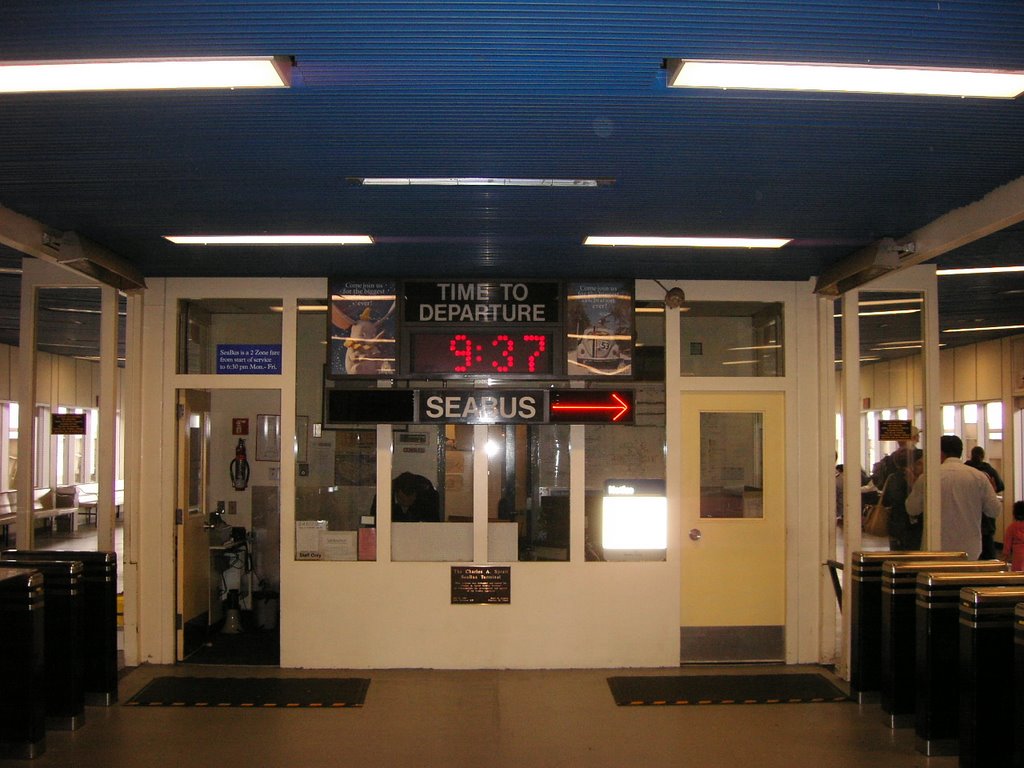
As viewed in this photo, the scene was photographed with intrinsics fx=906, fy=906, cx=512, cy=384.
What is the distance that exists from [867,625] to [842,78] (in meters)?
4.33

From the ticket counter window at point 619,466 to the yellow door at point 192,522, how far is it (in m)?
3.43

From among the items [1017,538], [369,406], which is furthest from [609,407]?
[1017,538]

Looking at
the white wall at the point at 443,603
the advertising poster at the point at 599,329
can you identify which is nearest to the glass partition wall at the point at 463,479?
the white wall at the point at 443,603

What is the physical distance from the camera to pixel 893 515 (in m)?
8.50

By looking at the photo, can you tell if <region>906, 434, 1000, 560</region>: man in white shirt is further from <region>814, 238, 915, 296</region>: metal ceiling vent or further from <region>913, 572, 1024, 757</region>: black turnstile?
<region>913, 572, 1024, 757</region>: black turnstile

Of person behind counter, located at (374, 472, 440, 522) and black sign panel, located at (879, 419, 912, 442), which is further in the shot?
person behind counter, located at (374, 472, 440, 522)

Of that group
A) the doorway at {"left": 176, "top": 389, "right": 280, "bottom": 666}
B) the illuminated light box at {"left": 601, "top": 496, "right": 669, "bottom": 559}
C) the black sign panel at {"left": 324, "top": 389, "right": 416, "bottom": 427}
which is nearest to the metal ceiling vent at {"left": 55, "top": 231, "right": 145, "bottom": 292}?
the doorway at {"left": 176, "top": 389, "right": 280, "bottom": 666}

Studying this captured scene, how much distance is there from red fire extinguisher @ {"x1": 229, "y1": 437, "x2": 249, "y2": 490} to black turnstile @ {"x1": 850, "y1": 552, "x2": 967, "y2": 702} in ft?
19.4

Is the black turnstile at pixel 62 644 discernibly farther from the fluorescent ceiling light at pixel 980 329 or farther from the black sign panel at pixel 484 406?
the fluorescent ceiling light at pixel 980 329

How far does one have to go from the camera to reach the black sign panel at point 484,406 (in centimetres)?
727

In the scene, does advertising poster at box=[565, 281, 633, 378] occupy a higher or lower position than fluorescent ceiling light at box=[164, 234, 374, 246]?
lower

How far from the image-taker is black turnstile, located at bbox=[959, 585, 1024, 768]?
4996mm

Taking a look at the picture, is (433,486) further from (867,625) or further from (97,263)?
(867,625)

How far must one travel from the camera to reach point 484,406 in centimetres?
727
